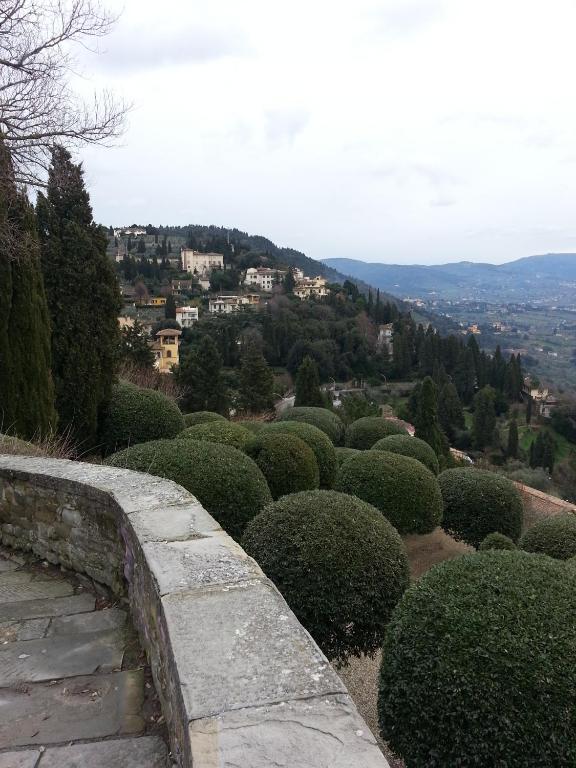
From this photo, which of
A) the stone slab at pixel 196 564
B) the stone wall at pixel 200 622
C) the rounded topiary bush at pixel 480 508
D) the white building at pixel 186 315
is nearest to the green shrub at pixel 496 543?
the rounded topiary bush at pixel 480 508

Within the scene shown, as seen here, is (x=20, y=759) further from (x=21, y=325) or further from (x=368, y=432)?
(x=368, y=432)

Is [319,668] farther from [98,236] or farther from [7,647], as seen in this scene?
[98,236]

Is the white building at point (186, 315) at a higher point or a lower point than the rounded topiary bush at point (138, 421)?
lower

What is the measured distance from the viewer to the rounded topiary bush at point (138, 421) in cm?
848

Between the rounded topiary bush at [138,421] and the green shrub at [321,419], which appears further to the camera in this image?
the green shrub at [321,419]

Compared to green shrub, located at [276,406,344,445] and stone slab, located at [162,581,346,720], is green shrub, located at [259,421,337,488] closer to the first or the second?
green shrub, located at [276,406,344,445]

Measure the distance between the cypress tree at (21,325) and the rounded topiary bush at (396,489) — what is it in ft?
15.1

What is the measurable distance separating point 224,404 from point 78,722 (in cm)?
2060

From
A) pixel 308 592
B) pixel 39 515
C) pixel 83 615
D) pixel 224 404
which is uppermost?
pixel 39 515

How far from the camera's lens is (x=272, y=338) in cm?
5469

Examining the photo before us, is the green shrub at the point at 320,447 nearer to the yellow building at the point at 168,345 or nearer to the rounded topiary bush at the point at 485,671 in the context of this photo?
the rounded topiary bush at the point at 485,671

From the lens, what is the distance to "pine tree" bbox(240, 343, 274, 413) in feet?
84.7

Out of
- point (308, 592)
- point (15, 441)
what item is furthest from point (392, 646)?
point (15, 441)

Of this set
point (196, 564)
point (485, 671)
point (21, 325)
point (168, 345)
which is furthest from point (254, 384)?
point (196, 564)
